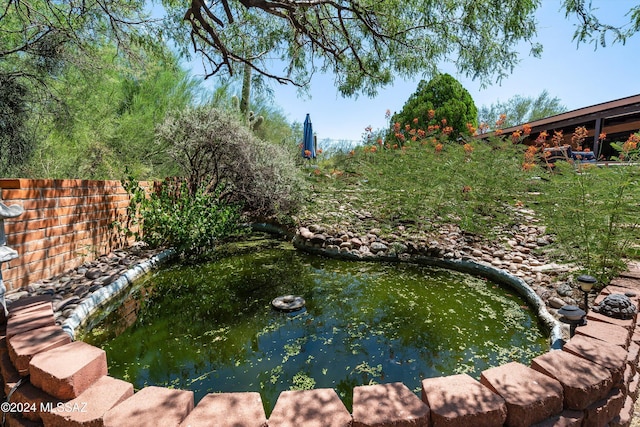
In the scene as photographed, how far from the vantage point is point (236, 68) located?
4.59 m

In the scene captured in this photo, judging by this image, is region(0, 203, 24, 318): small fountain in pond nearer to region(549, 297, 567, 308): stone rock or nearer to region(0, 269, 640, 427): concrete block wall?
region(0, 269, 640, 427): concrete block wall

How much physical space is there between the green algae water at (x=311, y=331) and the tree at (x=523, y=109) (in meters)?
19.6

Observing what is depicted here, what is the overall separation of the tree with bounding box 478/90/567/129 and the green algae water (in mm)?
19555

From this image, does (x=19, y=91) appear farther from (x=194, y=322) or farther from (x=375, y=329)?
(x=375, y=329)

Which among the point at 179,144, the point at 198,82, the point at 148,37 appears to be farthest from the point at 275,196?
the point at 198,82

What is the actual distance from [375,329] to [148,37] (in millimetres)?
4083

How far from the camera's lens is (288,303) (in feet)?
9.63

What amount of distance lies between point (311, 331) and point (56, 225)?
109 inches

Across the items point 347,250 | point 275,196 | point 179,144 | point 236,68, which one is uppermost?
point 236,68

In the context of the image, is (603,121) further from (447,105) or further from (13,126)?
(13,126)

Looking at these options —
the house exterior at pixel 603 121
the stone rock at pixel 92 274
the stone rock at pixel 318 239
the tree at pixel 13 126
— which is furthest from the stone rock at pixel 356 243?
the tree at pixel 13 126

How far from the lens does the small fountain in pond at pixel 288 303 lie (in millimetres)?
2863

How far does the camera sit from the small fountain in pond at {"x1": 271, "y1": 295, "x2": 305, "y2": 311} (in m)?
2.86

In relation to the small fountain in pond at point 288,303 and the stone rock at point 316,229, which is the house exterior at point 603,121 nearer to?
the stone rock at point 316,229
